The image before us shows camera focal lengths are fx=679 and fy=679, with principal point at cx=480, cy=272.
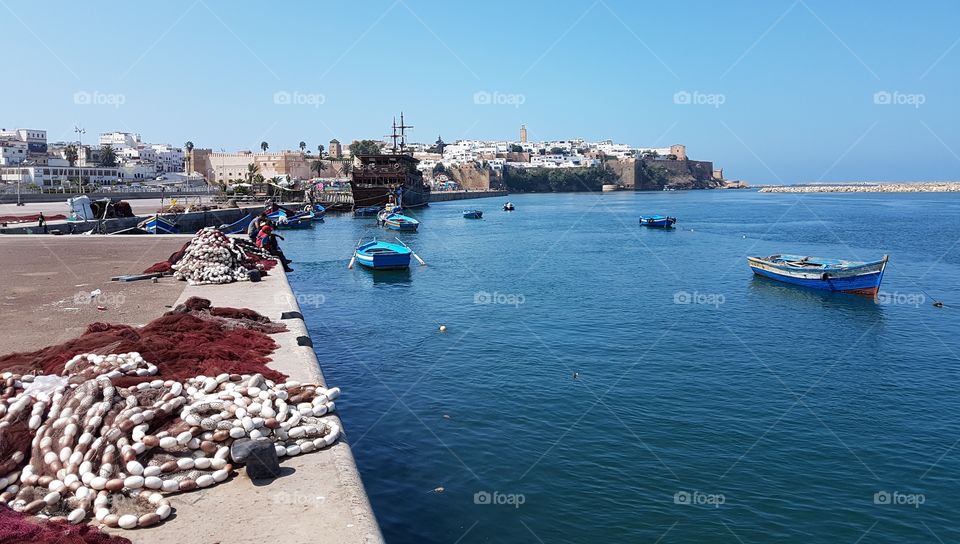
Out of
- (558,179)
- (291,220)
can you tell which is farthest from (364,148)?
(291,220)

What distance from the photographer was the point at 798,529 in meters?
8.09

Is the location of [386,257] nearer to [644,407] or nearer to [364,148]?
[644,407]

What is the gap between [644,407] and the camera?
39.9ft

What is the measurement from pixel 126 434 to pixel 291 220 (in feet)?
176

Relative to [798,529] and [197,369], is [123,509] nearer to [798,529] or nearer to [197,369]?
[197,369]

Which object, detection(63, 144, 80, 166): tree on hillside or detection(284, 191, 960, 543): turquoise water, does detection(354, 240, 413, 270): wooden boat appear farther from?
detection(63, 144, 80, 166): tree on hillside

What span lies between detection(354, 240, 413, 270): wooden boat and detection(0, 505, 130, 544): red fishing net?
24529 mm

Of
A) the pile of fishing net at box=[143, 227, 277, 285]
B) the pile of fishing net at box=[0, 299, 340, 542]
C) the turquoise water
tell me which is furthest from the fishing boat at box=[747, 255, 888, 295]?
the pile of fishing net at box=[0, 299, 340, 542]

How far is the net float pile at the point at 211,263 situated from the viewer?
15.2m

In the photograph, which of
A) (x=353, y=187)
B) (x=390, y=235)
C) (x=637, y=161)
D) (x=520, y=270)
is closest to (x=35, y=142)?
(x=353, y=187)

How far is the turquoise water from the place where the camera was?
8.38 m

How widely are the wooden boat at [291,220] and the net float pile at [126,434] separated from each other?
165ft

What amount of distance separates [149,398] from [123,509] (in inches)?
51.8

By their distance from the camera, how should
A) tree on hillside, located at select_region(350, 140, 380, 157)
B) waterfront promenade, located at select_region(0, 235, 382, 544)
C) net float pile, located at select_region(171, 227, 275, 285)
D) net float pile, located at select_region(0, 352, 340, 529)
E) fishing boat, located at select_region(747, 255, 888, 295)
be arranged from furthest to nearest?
tree on hillside, located at select_region(350, 140, 380, 157), fishing boat, located at select_region(747, 255, 888, 295), net float pile, located at select_region(171, 227, 275, 285), net float pile, located at select_region(0, 352, 340, 529), waterfront promenade, located at select_region(0, 235, 382, 544)
